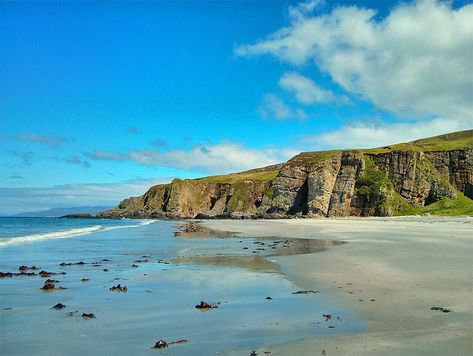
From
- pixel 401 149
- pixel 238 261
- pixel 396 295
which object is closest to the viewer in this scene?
pixel 396 295

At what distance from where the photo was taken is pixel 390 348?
6051mm

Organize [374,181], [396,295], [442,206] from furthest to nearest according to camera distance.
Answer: [374,181], [442,206], [396,295]

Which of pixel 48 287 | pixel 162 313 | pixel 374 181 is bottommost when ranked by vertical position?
pixel 162 313

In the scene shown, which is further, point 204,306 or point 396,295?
point 396,295

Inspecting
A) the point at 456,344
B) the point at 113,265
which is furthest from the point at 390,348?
the point at 113,265

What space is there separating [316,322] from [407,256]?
1100cm

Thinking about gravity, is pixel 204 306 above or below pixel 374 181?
below

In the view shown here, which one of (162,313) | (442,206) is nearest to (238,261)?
(162,313)

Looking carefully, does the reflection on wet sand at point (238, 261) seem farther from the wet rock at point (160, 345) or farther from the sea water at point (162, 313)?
the wet rock at point (160, 345)

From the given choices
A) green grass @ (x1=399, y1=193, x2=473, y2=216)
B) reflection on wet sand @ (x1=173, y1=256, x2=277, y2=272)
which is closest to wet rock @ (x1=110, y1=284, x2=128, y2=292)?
reflection on wet sand @ (x1=173, y1=256, x2=277, y2=272)

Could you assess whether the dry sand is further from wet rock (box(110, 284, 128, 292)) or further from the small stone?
wet rock (box(110, 284, 128, 292))

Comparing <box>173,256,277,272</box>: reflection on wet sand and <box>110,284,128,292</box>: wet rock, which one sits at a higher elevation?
<box>110,284,128,292</box>: wet rock

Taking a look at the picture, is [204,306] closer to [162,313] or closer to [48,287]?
[162,313]

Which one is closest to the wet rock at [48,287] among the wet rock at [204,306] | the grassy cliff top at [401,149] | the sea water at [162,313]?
the sea water at [162,313]
